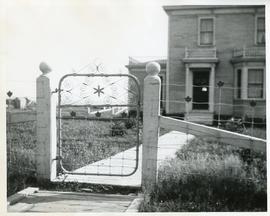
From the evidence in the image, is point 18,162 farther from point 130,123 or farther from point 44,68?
point 130,123

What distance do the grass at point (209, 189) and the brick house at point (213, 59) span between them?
227 inches

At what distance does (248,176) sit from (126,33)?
1.78 metres

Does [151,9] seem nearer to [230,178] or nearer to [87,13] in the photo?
[87,13]

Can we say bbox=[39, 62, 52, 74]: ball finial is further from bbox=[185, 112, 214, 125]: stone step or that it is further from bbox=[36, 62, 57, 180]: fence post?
bbox=[185, 112, 214, 125]: stone step

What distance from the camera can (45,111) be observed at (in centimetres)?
365

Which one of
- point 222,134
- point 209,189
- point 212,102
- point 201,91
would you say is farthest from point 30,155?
point 201,91

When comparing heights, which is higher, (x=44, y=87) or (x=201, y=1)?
(x=201, y=1)

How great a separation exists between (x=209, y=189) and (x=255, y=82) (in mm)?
7092

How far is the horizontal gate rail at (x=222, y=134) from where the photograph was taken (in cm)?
314

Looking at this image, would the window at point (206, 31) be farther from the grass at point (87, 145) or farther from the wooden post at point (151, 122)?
the wooden post at point (151, 122)

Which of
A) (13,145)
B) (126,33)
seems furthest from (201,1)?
(13,145)

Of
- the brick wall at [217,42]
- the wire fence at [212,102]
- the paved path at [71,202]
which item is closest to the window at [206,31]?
the brick wall at [217,42]

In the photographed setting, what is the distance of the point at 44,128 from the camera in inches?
144

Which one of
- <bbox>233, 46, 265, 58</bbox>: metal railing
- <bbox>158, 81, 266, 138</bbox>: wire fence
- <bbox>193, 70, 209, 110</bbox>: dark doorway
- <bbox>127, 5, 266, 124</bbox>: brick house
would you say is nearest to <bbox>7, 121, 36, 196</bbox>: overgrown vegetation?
<bbox>158, 81, 266, 138</bbox>: wire fence
